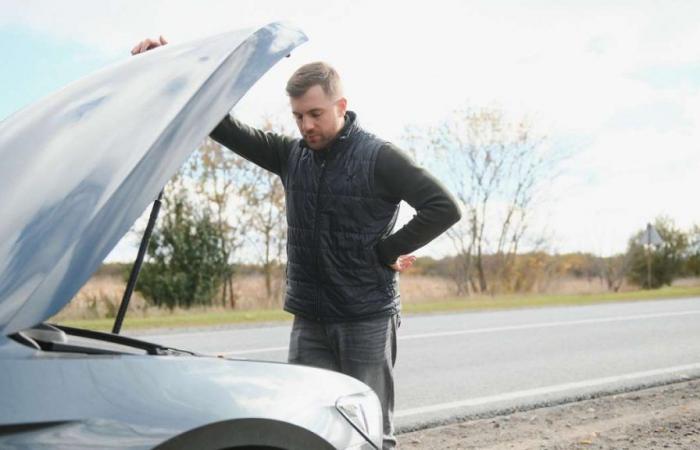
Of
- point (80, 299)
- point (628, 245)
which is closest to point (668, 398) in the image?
point (80, 299)

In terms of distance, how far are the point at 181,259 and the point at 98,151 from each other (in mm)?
19093

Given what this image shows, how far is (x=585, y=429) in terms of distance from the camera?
559cm

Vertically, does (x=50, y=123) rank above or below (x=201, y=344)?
above

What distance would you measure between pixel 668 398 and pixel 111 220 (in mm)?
5953

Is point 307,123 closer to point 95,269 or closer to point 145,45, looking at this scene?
point 145,45

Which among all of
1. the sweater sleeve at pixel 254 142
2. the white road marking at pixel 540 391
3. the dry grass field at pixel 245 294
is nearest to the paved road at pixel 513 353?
the white road marking at pixel 540 391

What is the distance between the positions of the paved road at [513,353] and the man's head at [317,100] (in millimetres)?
3138

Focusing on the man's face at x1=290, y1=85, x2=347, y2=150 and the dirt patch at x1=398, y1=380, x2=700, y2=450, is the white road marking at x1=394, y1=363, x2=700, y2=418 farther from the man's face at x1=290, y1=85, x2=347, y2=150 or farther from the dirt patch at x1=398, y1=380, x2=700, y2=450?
the man's face at x1=290, y1=85, x2=347, y2=150

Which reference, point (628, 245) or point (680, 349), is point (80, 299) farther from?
point (628, 245)

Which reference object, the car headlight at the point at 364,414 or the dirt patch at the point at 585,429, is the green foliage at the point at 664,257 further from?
the car headlight at the point at 364,414

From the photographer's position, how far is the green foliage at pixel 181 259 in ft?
67.1

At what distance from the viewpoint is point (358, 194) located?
318 centimetres

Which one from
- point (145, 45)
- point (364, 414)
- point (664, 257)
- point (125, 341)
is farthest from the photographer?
point (664, 257)

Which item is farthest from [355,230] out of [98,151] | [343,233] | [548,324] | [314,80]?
[548,324]
